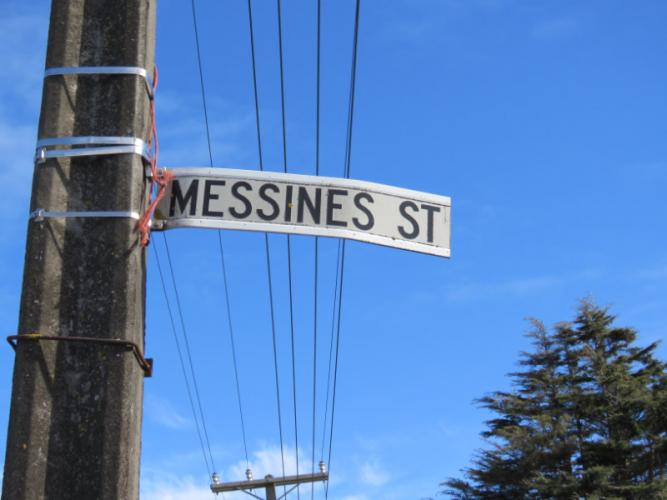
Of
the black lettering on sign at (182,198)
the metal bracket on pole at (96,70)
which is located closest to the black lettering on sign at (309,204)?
the black lettering on sign at (182,198)

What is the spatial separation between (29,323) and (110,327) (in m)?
0.31

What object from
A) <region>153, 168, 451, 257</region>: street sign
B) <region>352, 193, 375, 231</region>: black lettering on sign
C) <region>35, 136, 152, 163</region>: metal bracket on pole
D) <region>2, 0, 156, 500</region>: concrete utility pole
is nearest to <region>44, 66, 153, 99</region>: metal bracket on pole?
<region>2, 0, 156, 500</region>: concrete utility pole

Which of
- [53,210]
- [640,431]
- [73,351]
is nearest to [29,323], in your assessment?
[73,351]

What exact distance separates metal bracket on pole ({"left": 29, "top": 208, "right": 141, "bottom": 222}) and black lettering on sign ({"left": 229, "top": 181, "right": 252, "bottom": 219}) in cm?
50

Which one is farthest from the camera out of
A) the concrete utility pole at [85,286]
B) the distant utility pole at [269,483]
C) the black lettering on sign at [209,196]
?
the distant utility pole at [269,483]

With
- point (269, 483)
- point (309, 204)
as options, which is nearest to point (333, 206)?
point (309, 204)

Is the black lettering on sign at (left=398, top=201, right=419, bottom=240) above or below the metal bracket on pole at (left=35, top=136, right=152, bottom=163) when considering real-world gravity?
below

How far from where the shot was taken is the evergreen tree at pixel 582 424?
30906mm

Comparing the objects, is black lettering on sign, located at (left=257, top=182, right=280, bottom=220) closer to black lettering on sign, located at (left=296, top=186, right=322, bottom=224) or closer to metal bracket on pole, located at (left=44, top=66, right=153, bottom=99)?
black lettering on sign, located at (left=296, top=186, right=322, bottom=224)

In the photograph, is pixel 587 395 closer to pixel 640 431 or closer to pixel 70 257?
pixel 640 431

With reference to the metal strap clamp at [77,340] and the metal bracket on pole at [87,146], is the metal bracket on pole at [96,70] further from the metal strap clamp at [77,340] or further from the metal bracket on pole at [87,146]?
the metal strap clamp at [77,340]

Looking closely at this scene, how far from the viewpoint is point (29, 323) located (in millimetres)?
3764

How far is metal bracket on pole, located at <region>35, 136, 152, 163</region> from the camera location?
4.00 meters

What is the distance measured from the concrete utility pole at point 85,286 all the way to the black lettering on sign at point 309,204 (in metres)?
0.68
